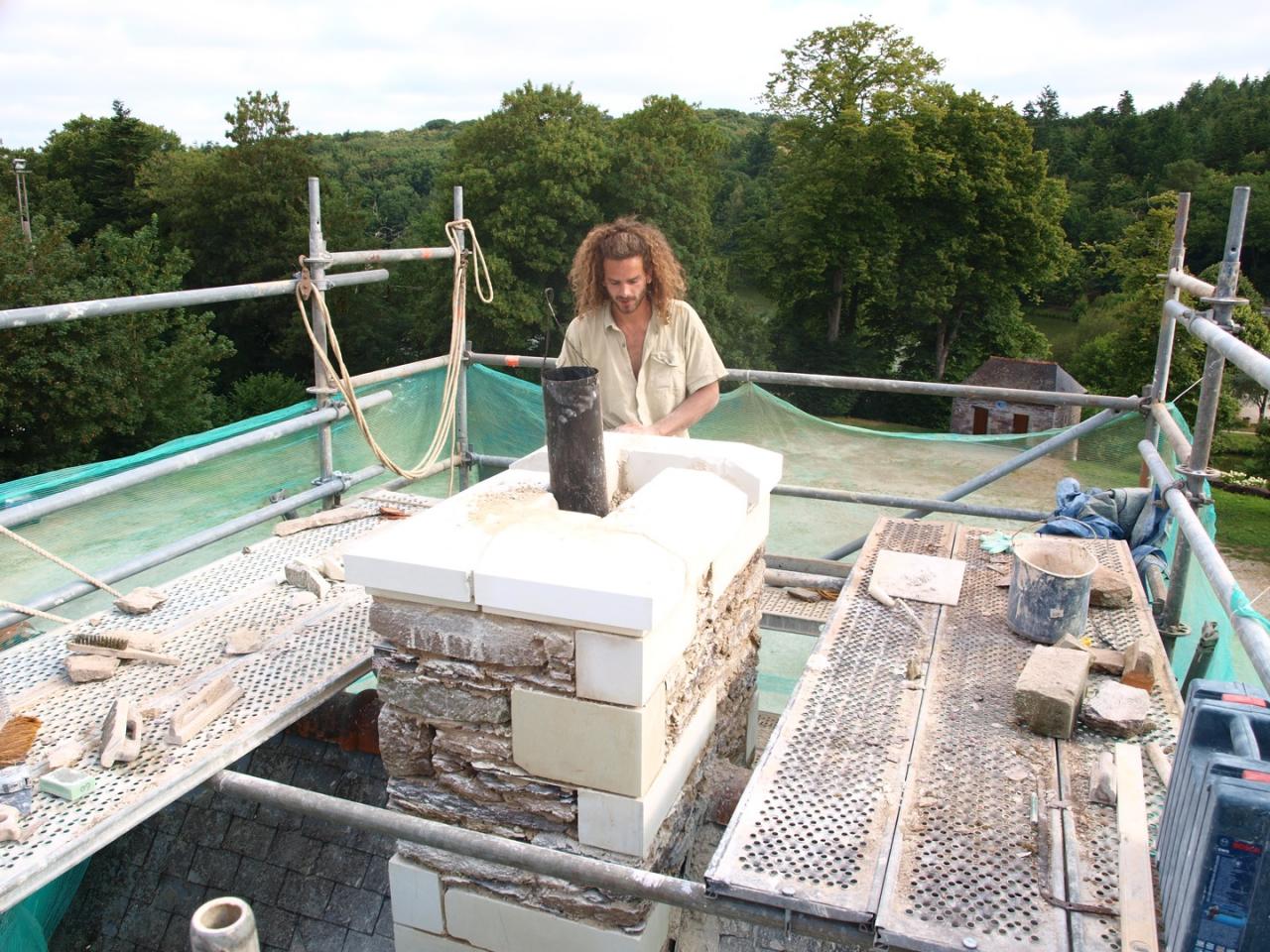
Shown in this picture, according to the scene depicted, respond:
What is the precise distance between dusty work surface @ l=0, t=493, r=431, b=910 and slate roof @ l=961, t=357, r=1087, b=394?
2995 cm

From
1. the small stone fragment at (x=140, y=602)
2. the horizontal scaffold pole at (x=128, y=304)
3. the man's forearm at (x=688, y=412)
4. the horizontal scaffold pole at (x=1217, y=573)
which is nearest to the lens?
the horizontal scaffold pole at (x=1217, y=573)

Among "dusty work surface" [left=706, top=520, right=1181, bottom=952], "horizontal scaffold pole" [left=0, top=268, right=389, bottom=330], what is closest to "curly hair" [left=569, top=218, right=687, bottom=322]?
"horizontal scaffold pole" [left=0, top=268, right=389, bottom=330]

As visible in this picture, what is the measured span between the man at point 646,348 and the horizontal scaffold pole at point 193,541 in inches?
48.7

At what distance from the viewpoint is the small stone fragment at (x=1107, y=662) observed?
312 centimetres

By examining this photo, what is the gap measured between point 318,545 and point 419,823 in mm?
2176

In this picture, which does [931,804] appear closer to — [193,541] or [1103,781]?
[1103,781]

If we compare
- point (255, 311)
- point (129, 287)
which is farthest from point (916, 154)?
point (129, 287)

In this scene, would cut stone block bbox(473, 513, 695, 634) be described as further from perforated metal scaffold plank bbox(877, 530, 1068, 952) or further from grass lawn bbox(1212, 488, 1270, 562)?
grass lawn bbox(1212, 488, 1270, 562)

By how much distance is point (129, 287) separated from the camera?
26328 mm

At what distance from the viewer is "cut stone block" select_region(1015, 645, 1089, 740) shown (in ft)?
9.11

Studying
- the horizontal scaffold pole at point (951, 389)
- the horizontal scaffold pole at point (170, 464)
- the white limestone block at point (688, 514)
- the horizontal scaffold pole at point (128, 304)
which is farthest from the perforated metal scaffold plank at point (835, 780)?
the horizontal scaffold pole at point (170, 464)

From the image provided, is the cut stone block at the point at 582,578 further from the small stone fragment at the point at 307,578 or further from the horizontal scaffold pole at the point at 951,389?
the horizontal scaffold pole at the point at 951,389

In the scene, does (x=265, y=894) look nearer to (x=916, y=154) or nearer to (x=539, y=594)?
(x=539, y=594)

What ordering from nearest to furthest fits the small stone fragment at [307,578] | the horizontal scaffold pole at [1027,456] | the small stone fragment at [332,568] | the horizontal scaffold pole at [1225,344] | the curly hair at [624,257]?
the horizontal scaffold pole at [1225,344]
the small stone fragment at [307,578]
the small stone fragment at [332,568]
the curly hair at [624,257]
the horizontal scaffold pole at [1027,456]
